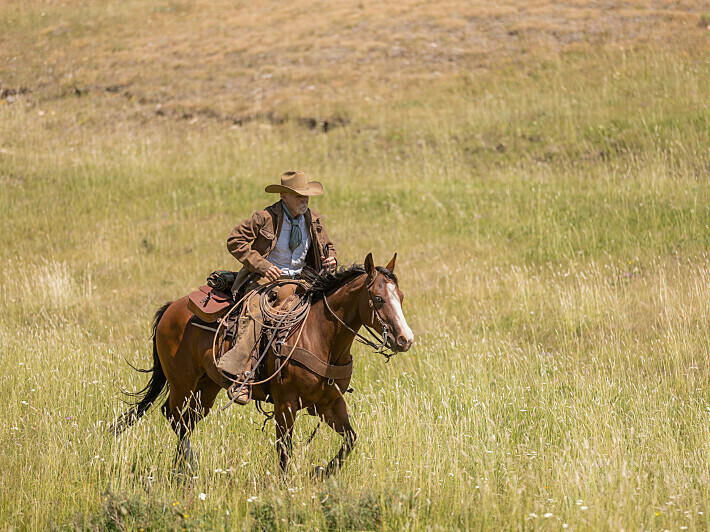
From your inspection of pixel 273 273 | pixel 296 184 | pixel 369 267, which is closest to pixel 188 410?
pixel 273 273

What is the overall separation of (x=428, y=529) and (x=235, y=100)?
77.7ft

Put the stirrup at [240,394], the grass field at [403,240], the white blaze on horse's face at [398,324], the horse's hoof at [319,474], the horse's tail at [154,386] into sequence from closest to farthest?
the white blaze on horse's face at [398,324], the grass field at [403,240], the horse's hoof at [319,474], the stirrup at [240,394], the horse's tail at [154,386]

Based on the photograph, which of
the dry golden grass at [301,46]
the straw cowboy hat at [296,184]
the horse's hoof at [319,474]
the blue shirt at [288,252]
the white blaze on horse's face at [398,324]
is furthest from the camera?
the dry golden grass at [301,46]

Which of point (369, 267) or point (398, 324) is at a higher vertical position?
point (369, 267)

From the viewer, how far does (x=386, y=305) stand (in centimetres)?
607

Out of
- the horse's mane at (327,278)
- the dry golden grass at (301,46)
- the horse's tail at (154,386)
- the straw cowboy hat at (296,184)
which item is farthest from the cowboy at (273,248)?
the dry golden grass at (301,46)

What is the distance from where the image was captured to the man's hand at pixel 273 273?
6.93 metres

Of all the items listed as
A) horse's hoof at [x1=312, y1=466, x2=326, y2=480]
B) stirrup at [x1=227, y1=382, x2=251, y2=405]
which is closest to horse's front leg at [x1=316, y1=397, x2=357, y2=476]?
horse's hoof at [x1=312, y1=466, x2=326, y2=480]

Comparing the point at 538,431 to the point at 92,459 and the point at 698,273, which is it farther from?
the point at 698,273

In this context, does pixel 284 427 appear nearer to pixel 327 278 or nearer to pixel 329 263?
pixel 327 278

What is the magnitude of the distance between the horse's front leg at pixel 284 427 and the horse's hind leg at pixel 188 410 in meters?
0.87

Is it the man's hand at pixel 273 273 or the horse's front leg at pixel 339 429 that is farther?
the man's hand at pixel 273 273

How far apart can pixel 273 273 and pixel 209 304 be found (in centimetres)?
72

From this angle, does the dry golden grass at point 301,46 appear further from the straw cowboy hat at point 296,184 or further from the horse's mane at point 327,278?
the horse's mane at point 327,278
